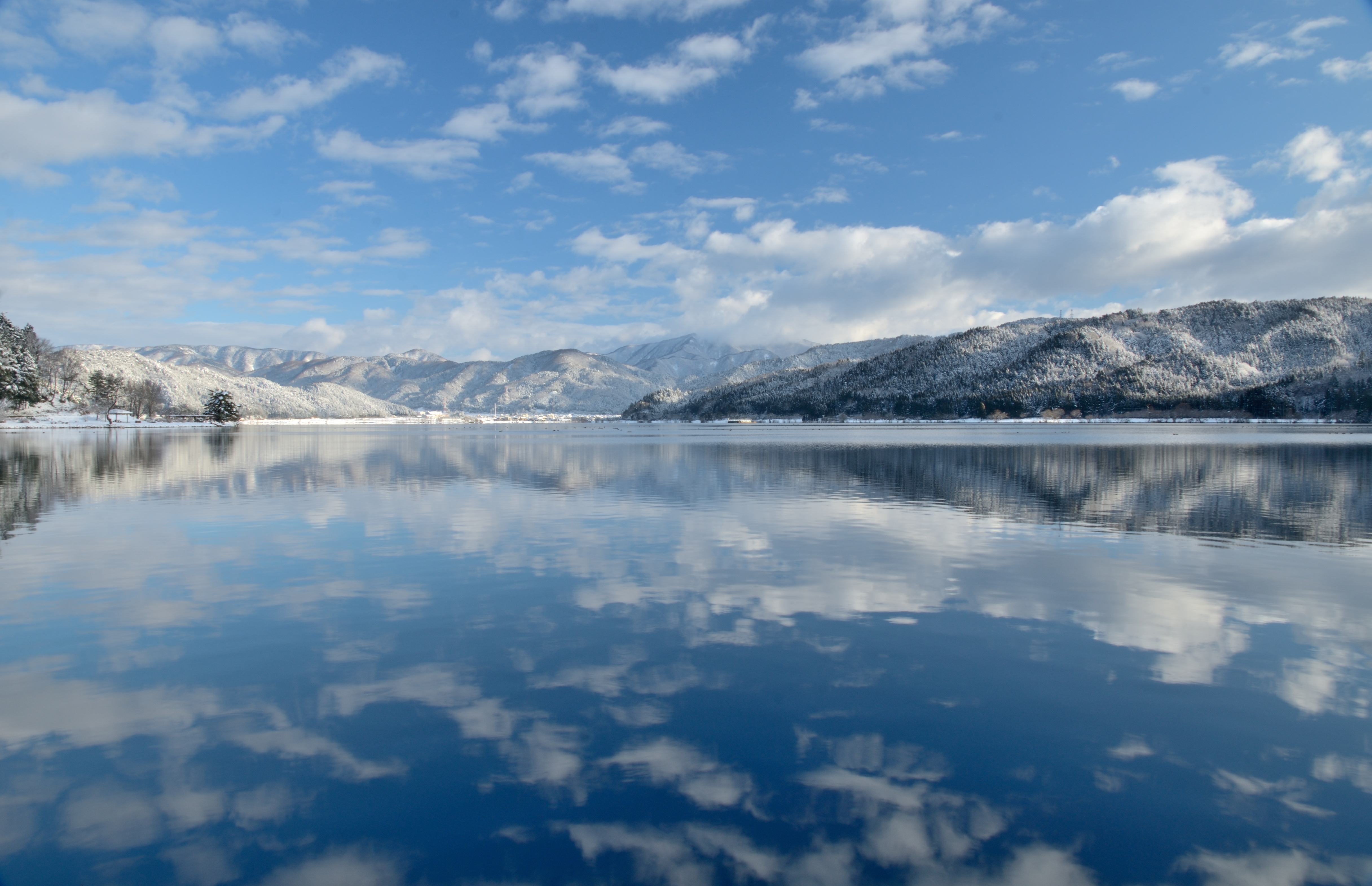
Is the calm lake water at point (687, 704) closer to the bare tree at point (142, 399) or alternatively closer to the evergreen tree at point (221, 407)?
the evergreen tree at point (221, 407)

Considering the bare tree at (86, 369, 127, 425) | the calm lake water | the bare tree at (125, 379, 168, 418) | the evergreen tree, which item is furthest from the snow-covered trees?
the calm lake water

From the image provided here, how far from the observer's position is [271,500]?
28938 millimetres

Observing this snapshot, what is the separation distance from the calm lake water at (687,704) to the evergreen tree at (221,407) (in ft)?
538

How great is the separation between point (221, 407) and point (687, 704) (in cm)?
18540

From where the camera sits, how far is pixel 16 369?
338ft

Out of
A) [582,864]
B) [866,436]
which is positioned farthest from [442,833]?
[866,436]

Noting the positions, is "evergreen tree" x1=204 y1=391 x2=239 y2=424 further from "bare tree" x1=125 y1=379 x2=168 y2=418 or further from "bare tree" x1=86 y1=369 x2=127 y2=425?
"bare tree" x1=86 y1=369 x2=127 y2=425

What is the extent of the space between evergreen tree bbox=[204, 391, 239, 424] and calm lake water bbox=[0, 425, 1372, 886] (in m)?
164

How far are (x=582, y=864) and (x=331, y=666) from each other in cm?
584

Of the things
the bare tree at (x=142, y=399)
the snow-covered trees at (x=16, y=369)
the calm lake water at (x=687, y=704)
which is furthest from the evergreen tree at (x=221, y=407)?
the calm lake water at (x=687, y=704)

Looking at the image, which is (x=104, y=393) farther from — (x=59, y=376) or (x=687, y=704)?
(x=687, y=704)

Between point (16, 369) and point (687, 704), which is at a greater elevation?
point (16, 369)

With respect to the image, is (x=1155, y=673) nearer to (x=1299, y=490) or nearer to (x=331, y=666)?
(x=331, y=666)

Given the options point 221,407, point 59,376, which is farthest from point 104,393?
point 59,376
